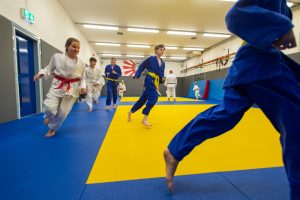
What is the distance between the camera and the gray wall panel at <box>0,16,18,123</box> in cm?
372

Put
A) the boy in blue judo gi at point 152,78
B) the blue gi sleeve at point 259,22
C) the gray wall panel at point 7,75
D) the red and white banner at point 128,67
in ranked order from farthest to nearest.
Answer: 1. the red and white banner at point 128,67
2. the gray wall panel at point 7,75
3. the boy in blue judo gi at point 152,78
4. the blue gi sleeve at point 259,22

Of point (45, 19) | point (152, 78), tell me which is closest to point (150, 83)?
point (152, 78)

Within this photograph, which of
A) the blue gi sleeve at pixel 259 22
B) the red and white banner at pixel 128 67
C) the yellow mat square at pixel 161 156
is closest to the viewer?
the blue gi sleeve at pixel 259 22

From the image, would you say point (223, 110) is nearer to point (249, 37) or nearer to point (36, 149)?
point (249, 37)

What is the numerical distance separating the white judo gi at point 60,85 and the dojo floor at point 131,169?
327 mm

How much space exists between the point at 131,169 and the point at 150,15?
27.1ft

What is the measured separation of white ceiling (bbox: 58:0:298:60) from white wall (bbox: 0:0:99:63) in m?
0.62

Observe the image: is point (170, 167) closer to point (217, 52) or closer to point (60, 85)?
point (60, 85)

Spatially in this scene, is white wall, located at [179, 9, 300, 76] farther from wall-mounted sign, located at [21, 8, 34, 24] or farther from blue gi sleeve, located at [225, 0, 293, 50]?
wall-mounted sign, located at [21, 8, 34, 24]

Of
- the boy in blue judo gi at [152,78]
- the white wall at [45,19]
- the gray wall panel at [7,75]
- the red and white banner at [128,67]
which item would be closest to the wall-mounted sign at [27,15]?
the white wall at [45,19]

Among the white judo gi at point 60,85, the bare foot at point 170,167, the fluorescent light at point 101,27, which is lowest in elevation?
the bare foot at point 170,167

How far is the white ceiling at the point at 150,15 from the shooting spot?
7520mm

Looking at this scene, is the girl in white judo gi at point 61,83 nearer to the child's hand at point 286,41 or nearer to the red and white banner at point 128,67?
the child's hand at point 286,41

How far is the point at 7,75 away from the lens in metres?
3.89
